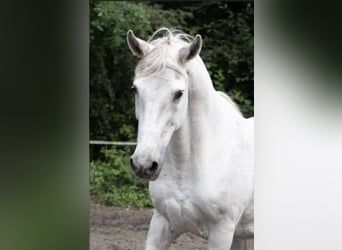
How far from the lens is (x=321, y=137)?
3.04 m

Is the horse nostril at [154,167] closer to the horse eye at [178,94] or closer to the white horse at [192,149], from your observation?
the white horse at [192,149]

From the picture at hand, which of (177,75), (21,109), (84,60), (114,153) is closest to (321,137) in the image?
(177,75)

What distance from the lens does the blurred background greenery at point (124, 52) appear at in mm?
5734

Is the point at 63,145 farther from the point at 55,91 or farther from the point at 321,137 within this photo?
the point at 321,137

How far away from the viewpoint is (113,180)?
19.4ft

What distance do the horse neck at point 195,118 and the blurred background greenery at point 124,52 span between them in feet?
6.66

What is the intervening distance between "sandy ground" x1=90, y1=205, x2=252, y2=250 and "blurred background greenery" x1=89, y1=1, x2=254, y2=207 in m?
0.18

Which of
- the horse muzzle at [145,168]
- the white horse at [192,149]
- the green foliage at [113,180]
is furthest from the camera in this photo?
the green foliage at [113,180]

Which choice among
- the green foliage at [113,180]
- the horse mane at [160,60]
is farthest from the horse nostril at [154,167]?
the green foliage at [113,180]

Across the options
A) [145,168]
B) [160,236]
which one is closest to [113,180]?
[160,236]

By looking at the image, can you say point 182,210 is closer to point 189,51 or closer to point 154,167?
point 154,167

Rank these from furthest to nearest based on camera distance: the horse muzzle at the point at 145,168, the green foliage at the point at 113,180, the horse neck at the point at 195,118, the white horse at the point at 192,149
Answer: the green foliage at the point at 113,180
the horse neck at the point at 195,118
the white horse at the point at 192,149
the horse muzzle at the point at 145,168

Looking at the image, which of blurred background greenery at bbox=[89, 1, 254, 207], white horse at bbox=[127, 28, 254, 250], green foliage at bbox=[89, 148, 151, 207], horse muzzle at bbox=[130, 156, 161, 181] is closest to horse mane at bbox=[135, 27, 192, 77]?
white horse at bbox=[127, 28, 254, 250]

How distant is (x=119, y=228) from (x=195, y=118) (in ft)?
6.30
